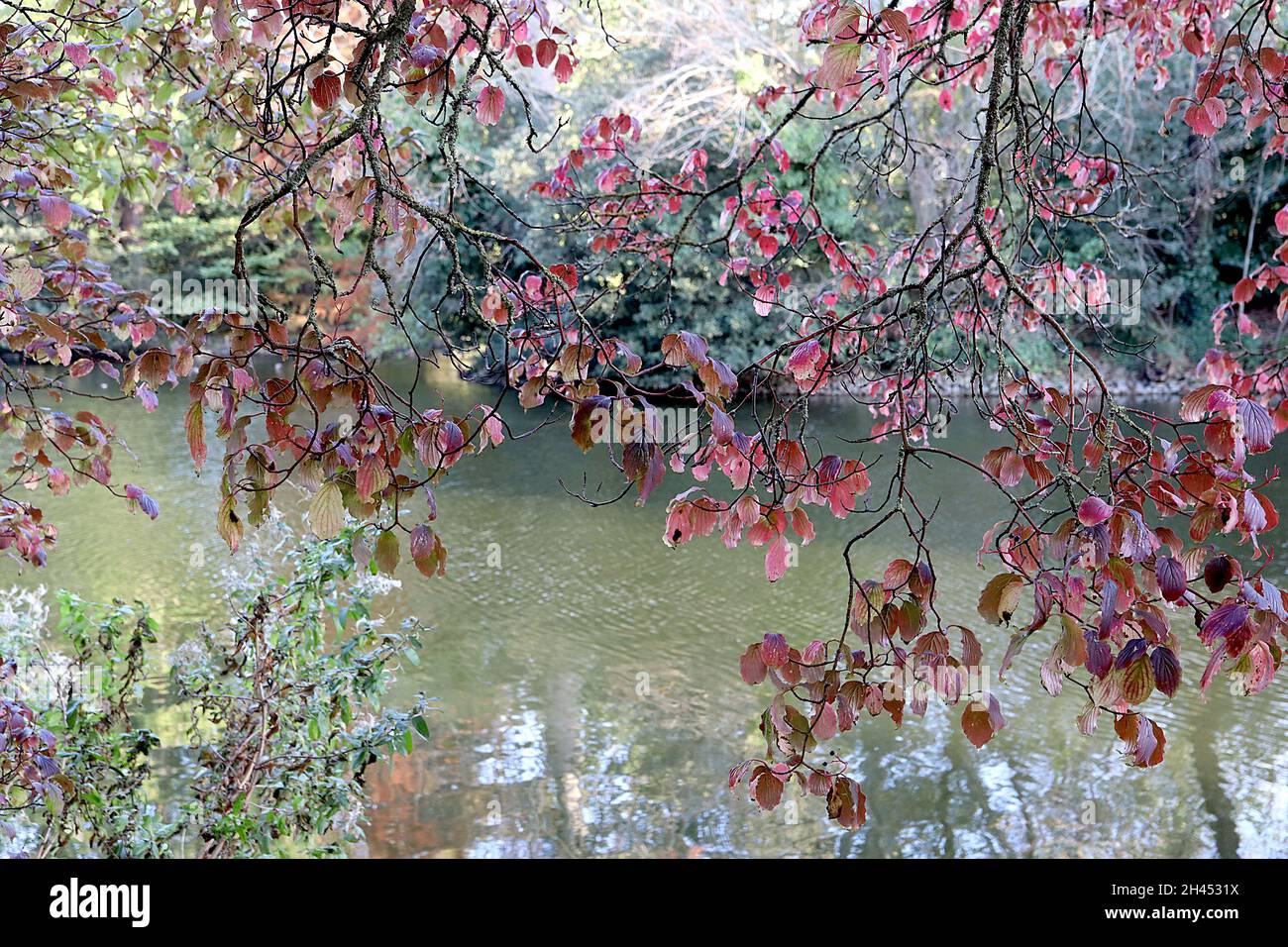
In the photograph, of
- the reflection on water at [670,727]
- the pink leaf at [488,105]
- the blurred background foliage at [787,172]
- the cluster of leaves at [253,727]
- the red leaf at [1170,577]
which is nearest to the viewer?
the red leaf at [1170,577]

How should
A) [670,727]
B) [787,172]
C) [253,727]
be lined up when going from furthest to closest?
[787,172], [670,727], [253,727]

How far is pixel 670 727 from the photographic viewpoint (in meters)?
5.54

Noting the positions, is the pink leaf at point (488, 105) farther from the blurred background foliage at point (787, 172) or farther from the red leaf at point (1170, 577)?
the blurred background foliage at point (787, 172)

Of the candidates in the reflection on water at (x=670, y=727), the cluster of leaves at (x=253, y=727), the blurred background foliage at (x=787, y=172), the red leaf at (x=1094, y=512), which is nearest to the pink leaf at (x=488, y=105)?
the red leaf at (x=1094, y=512)

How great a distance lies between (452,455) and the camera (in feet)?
5.03

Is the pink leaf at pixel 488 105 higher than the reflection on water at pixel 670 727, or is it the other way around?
the pink leaf at pixel 488 105

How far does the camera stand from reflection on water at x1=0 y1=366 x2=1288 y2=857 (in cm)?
452

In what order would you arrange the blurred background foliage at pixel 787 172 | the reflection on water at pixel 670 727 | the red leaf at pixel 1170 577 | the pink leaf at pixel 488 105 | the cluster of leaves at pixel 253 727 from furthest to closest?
the blurred background foliage at pixel 787 172, the reflection on water at pixel 670 727, the cluster of leaves at pixel 253 727, the pink leaf at pixel 488 105, the red leaf at pixel 1170 577

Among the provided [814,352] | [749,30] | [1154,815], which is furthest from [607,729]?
[749,30]

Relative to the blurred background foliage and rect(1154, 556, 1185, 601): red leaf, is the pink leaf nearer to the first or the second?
rect(1154, 556, 1185, 601): red leaf

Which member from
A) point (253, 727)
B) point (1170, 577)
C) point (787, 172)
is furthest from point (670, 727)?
point (787, 172)

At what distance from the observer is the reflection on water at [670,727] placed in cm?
452

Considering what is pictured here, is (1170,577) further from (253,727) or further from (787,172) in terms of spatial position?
(787,172)

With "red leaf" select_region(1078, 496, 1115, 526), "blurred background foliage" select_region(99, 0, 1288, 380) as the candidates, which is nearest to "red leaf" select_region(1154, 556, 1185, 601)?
"red leaf" select_region(1078, 496, 1115, 526)
